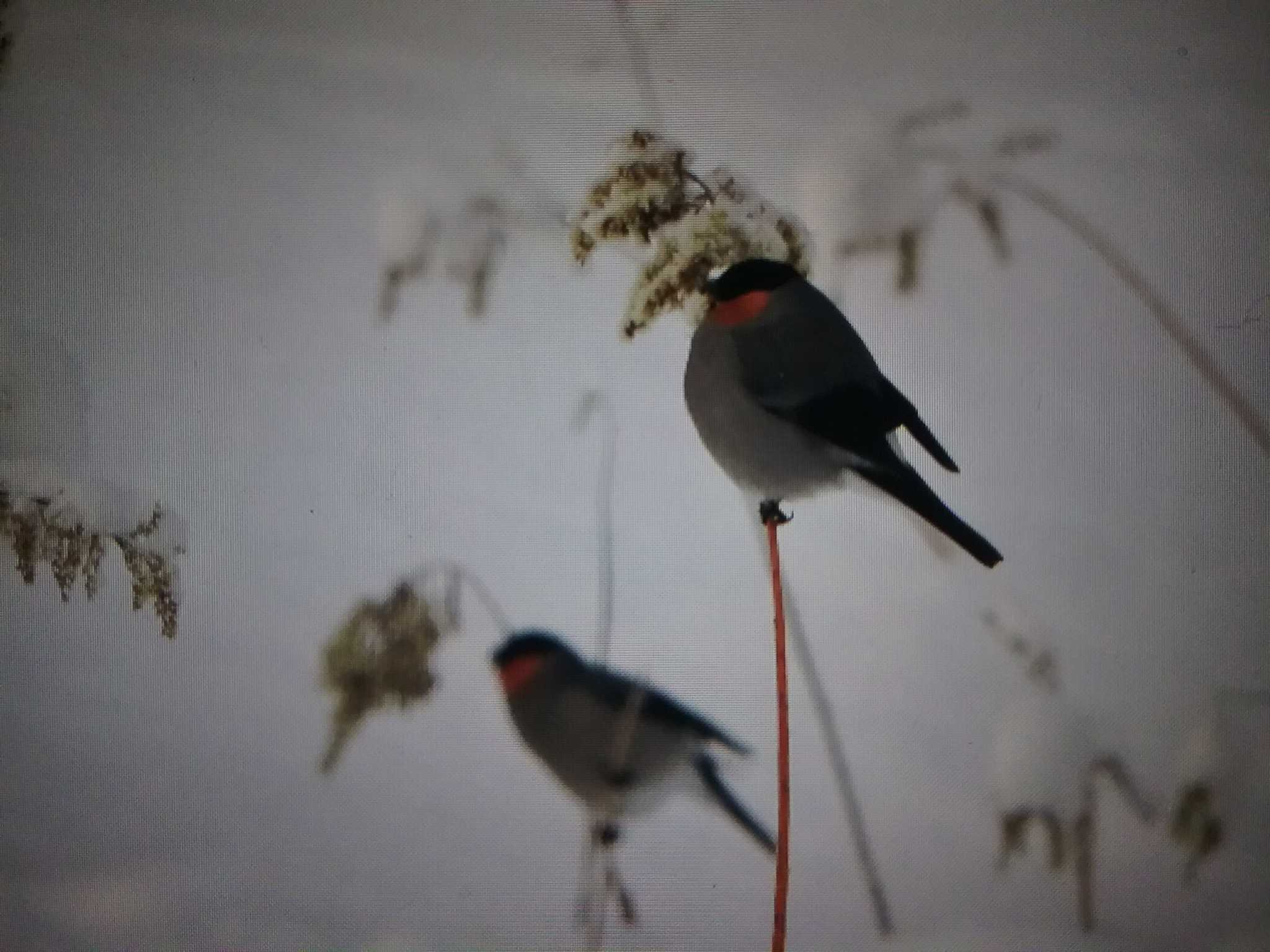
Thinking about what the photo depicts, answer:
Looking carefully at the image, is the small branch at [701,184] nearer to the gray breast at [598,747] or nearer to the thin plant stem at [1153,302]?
the thin plant stem at [1153,302]

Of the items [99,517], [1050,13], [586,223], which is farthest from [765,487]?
[99,517]

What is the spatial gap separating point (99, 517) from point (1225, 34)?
133 centimetres

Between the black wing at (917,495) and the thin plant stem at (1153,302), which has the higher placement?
the thin plant stem at (1153,302)

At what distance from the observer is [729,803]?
35.1 inches

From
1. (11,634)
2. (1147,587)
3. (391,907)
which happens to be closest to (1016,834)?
(1147,587)

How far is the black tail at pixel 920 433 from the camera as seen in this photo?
0.88 meters

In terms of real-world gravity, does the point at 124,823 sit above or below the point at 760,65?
below

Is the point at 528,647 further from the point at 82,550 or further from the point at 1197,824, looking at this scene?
the point at 1197,824

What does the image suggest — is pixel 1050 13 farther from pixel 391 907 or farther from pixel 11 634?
pixel 11 634

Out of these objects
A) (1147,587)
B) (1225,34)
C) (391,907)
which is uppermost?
(1225,34)

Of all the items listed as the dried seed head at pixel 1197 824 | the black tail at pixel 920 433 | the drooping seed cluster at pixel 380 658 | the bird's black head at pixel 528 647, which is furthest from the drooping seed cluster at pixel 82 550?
the dried seed head at pixel 1197 824

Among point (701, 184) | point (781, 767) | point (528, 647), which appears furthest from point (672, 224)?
point (781, 767)

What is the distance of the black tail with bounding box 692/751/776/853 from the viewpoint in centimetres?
89

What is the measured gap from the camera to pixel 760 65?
2.94 feet
